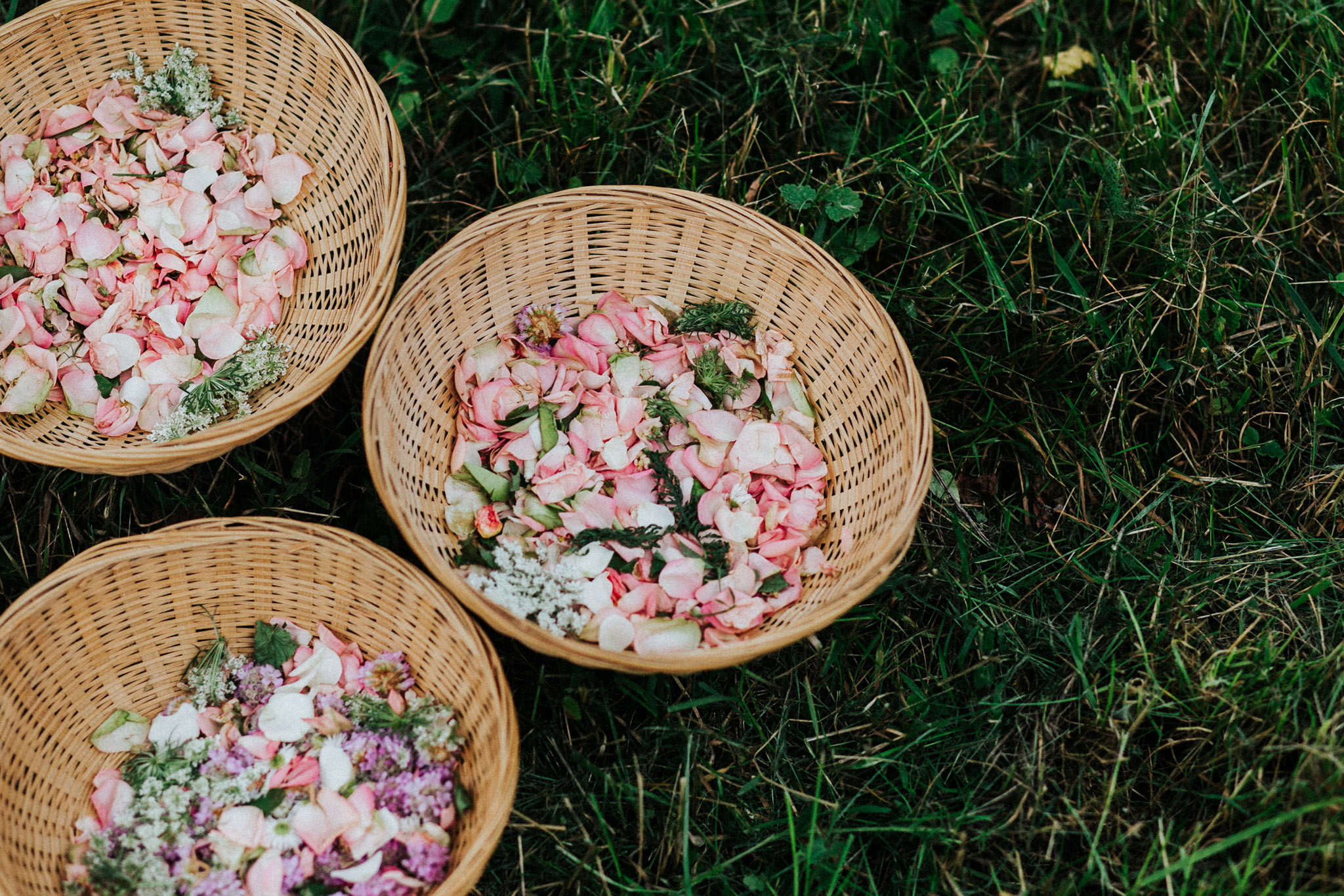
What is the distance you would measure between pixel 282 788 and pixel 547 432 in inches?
29.6

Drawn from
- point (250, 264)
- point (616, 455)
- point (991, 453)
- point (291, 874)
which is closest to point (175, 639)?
point (291, 874)

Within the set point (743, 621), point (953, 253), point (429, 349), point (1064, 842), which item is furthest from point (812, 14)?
point (1064, 842)

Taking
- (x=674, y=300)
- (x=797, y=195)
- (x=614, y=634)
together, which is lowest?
(x=614, y=634)

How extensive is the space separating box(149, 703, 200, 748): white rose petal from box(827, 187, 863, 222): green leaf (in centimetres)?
157

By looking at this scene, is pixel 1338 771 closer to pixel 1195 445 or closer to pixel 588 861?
pixel 1195 445

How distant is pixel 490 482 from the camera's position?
1885 mm

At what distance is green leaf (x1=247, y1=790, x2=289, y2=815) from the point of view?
1646mm

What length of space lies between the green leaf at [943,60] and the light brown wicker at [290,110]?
4.39ft

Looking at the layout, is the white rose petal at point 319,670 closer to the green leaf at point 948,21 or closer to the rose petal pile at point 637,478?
the rose petal pile at point 637,478

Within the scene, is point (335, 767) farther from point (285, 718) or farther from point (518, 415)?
point (518, 415)

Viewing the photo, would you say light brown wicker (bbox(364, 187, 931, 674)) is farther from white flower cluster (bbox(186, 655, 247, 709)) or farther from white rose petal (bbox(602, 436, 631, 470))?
white flower cluster (bbox(186, 655, 247, 709))

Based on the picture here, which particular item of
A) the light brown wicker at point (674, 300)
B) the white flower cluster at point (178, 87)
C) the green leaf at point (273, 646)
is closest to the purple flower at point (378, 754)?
the green leaf at point (273, 646)

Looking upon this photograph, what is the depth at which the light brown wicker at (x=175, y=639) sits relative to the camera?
1.61m

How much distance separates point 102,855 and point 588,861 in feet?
2.53
